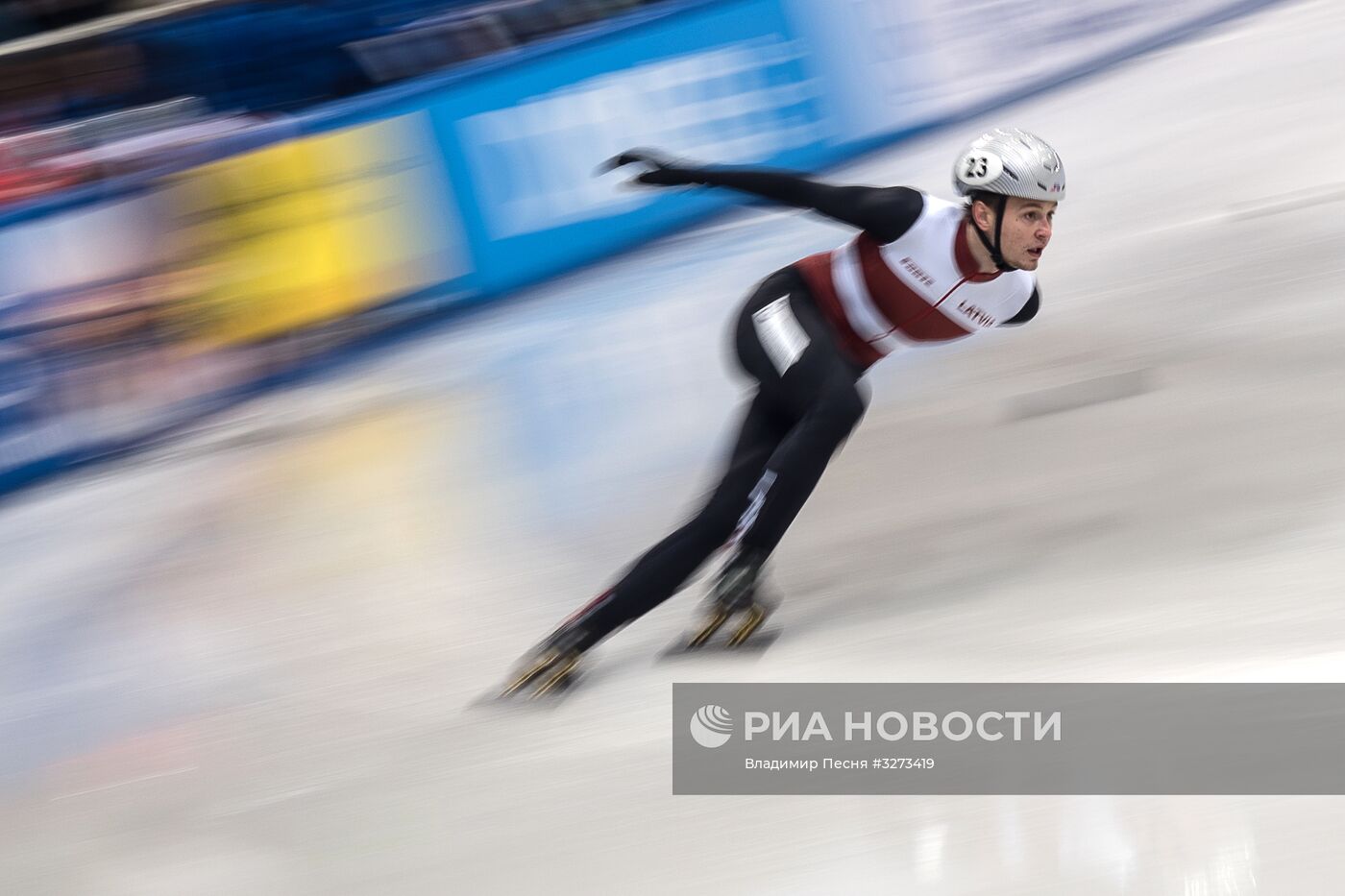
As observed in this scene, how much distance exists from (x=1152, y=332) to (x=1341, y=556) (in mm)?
2047

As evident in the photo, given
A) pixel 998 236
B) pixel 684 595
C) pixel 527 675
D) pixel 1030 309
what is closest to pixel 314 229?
pixel 684 595

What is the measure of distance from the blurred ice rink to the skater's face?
91 cm

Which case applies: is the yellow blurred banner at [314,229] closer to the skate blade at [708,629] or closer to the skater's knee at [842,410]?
the skate blade at [708,629]

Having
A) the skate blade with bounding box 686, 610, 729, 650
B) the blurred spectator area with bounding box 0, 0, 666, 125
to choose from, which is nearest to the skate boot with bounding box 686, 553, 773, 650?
the skate blade with bounding box 686, 610, 729, 650

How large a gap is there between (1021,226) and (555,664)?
1575mm

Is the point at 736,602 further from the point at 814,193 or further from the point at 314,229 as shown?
the point at 314,229

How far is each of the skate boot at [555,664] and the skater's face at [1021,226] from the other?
55.6 inches

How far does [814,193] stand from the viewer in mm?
3455

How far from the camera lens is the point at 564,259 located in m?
7.20

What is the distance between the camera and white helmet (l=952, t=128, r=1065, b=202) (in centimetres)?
343

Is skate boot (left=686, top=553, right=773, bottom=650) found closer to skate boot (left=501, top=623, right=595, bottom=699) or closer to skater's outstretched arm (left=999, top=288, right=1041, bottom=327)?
skate boot (left=501, top=623, right=595, bottom=699)

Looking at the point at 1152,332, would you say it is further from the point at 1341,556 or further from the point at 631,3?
the point at 631,3

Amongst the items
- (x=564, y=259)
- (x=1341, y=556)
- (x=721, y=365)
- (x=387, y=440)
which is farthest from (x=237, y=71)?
(x=1341, y=556)

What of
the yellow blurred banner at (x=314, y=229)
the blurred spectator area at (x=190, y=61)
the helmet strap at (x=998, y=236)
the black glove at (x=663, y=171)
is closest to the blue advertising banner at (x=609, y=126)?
the yellow blurred banner at (x=314, y=229)
